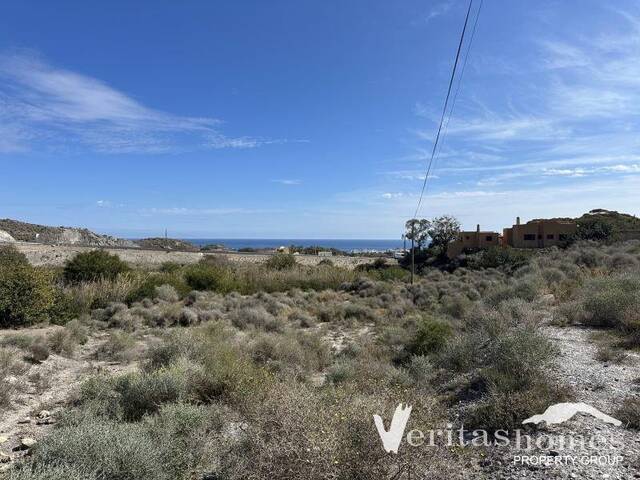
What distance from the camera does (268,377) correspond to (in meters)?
7.08

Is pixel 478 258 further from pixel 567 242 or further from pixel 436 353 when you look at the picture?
pixel 436 353

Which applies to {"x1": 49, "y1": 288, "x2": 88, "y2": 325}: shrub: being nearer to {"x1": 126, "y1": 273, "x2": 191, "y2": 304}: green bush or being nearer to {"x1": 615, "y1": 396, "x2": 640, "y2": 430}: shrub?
{"x1": 126, "y1": 273, "x2": 191, "y2": 304}: green bush

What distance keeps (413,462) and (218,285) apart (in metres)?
20.7

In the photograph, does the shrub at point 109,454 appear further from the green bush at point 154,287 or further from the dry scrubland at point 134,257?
the dry scrubland at point 134,257

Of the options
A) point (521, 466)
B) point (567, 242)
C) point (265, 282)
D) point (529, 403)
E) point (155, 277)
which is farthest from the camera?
point (567, 242)

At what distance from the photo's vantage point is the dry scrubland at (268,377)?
159 inches

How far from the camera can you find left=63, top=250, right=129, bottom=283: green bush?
2034cm

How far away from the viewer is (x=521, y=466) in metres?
4.41

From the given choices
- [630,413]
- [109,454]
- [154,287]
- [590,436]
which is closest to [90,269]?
[154,287]

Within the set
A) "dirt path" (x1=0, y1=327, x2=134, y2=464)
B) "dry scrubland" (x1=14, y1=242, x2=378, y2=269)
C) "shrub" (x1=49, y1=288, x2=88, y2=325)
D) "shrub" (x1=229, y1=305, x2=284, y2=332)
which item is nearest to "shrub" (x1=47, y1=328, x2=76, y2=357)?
"dirt path" (x1=0, y1=327, x2=134, y2=464)

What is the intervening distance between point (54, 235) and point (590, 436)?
71597 mm

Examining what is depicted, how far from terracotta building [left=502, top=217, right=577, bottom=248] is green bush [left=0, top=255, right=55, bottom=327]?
44.7 m

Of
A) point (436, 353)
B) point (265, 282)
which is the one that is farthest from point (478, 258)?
point (436, 353)

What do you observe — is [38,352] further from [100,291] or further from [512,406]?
[512,406]
